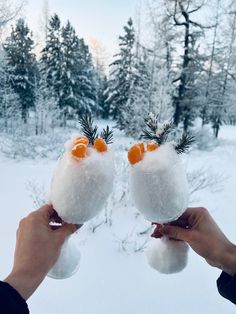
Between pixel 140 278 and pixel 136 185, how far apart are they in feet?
6.97

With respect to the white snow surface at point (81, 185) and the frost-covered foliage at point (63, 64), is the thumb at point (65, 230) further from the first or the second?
the frost-covered foliage at point (63, 64)

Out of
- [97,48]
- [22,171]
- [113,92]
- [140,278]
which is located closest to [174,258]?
[140,278]

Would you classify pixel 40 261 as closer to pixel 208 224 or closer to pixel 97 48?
pixel 208 224

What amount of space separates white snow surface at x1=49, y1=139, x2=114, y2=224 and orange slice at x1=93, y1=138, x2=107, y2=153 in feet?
0.03

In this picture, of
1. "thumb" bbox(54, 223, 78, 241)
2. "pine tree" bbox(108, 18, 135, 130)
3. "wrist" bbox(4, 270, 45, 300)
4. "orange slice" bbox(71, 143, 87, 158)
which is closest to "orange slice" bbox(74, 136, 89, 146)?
"orange slice" bbox(71, 143, 87, 158)

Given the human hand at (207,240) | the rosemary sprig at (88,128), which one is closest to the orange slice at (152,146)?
the rosemary sprig at (88,128)

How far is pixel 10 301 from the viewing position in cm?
70

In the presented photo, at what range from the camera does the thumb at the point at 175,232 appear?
0.87 meters

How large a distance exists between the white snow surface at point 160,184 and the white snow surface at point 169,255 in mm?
177

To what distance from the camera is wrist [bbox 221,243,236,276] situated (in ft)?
2.82

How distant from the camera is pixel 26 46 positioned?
1616cm

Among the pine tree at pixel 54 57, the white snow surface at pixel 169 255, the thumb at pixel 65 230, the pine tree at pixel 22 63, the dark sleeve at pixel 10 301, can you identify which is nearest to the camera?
the dark sleeve at pixel 10 301

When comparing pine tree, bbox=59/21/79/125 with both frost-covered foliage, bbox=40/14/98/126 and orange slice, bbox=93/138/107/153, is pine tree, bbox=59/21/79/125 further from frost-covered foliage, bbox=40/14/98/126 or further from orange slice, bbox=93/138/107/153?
orange slice, bbox=93/138/107/153

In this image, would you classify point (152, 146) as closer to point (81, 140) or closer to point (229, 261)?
point (81, 140)
